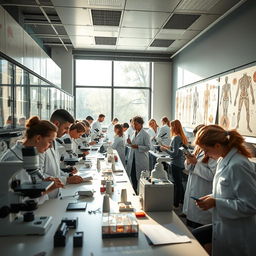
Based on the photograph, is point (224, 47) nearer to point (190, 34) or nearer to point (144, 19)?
point (190, 34)

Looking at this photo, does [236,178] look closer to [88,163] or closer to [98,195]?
[98,195]

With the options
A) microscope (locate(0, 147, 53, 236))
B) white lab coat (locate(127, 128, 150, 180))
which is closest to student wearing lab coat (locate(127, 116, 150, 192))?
white lab coat (locate(127, 128, 150, 180))

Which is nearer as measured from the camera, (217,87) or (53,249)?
(53,249)

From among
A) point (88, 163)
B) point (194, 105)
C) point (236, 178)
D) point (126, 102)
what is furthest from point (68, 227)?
point (126, 102)

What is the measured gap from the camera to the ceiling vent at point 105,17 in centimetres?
482

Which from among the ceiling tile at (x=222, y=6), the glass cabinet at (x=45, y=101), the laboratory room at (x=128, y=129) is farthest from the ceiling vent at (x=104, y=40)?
the ceiling tile at (x=222, y=6)

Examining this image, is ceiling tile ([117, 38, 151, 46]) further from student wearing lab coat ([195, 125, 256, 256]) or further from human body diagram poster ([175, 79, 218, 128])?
student wearing lab coat ([195, 125, 256, 256])

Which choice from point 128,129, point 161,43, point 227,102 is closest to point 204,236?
point 227,102

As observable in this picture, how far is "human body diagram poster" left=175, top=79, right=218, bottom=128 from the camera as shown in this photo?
16.8 ft

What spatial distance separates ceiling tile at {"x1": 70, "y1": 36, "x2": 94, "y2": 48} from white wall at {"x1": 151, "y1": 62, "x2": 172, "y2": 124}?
236 centimetres

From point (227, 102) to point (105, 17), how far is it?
9.14 ft

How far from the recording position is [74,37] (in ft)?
21.2

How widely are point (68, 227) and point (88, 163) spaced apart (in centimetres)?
212

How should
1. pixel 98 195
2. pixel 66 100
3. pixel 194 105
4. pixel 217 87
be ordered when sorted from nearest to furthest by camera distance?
1. pixel 98 195
2. pixel 217 87
3. pixel 194 105
4. pixel 66 100
